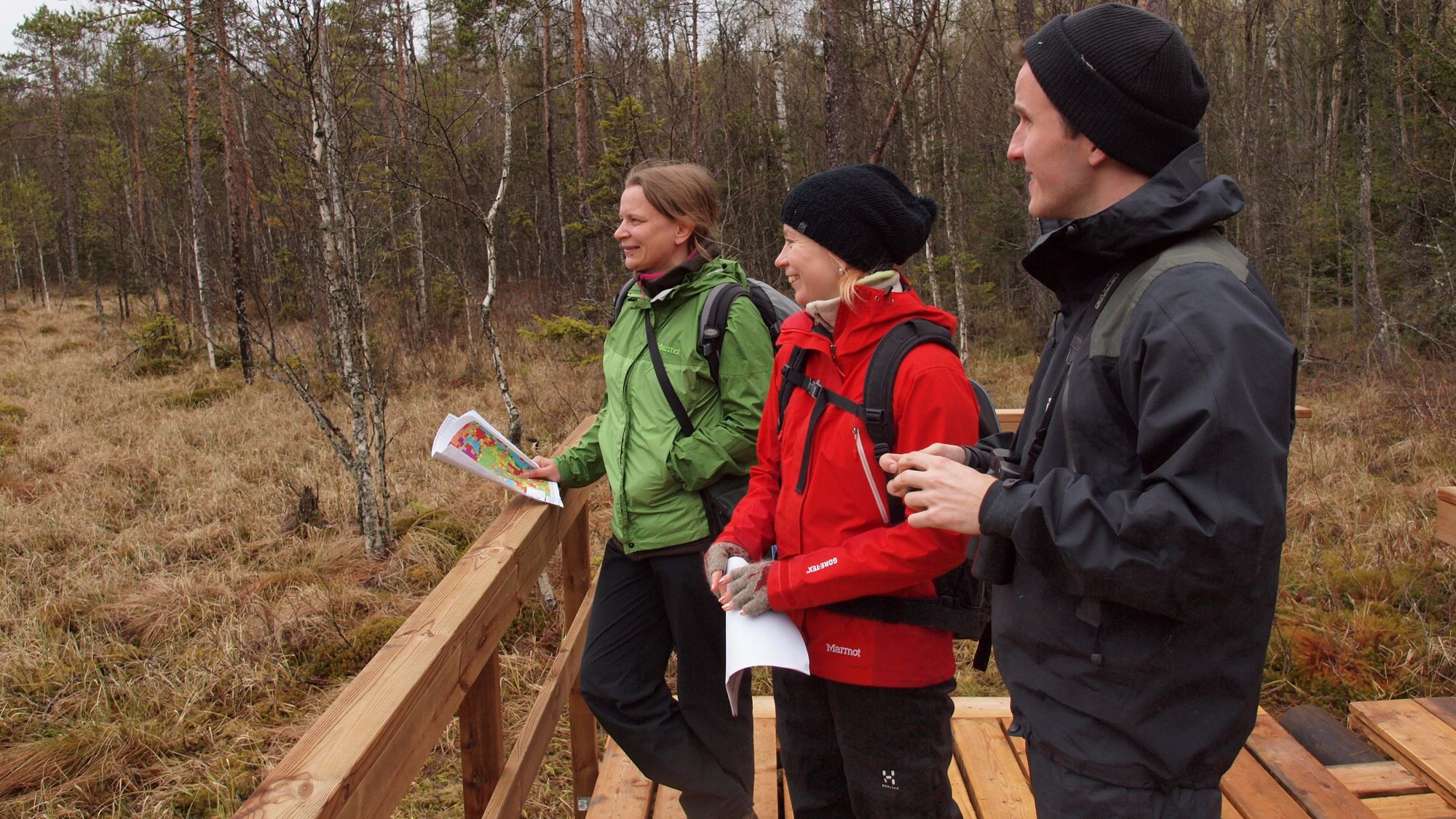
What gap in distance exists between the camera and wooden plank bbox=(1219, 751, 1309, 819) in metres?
2.51

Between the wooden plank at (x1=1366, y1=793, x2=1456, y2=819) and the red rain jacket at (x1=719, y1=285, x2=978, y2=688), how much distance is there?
1.77m

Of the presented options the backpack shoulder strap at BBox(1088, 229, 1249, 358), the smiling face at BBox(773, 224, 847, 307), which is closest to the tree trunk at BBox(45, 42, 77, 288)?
the smiling face at BBox(773, 224, 847, 307)

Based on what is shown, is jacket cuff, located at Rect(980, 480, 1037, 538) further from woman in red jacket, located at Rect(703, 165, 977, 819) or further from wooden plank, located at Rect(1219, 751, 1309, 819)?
wooden plank, located at Rect(1219, 751, 1309, 819)

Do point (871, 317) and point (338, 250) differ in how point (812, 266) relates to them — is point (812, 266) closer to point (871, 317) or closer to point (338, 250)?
point (871, 317)

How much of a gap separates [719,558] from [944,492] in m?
0.74

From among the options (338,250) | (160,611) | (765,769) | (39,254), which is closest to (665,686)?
(765,769)

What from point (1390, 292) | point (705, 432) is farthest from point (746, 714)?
point (1390, 292)

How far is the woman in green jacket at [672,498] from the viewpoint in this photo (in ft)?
8.01

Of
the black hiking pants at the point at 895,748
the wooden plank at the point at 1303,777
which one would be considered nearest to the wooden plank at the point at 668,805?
the black hiking pants at the point at 895,748

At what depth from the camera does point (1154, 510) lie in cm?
112

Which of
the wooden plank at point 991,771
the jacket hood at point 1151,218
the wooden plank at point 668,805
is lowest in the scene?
the wooden plank at point 668,805

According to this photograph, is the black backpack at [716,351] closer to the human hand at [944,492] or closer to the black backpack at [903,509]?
the black backpack at [903,509]

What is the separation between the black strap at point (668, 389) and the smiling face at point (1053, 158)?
3.99 feet

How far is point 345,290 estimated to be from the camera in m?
5.93
